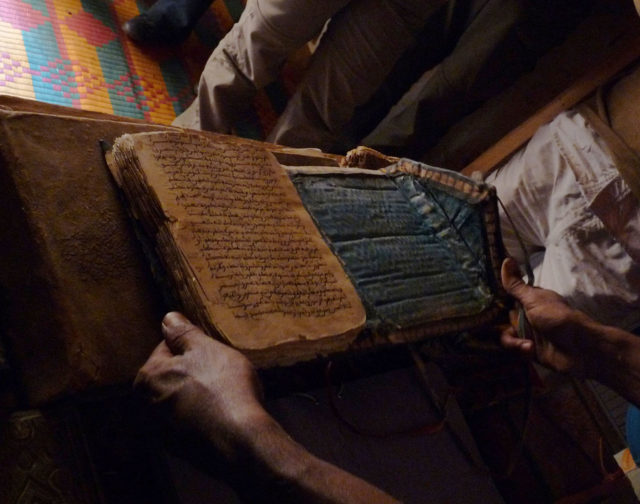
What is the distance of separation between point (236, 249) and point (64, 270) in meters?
0.27

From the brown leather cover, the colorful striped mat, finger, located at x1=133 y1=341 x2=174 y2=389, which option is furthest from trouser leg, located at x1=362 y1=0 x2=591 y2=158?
finger, located at x1=133 y1=341 x2=174 y2=389

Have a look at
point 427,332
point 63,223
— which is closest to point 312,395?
point 427,332

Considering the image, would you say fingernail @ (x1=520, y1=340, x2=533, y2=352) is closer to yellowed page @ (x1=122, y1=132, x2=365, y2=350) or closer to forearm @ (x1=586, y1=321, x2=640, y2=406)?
forearm @ (x1=586, y1=321, x2=640, y2=406)

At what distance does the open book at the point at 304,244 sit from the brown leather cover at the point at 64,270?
56 mm

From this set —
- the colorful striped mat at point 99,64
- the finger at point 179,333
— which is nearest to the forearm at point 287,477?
the finger at point 179,333

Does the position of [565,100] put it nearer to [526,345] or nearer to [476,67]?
[476,67]

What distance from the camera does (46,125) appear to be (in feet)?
2.95

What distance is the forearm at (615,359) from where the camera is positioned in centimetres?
106

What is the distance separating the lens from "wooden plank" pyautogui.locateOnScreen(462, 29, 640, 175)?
1.79 m

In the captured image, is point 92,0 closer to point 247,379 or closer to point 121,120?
point 121,120

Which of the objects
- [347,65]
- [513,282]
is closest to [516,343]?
[513,282]

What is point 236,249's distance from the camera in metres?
0.90

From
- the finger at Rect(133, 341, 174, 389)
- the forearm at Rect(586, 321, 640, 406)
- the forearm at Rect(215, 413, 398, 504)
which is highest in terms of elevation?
the forearm at Rect(215, 413, 398, 504)

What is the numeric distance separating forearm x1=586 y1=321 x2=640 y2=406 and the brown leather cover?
0.88 meters
